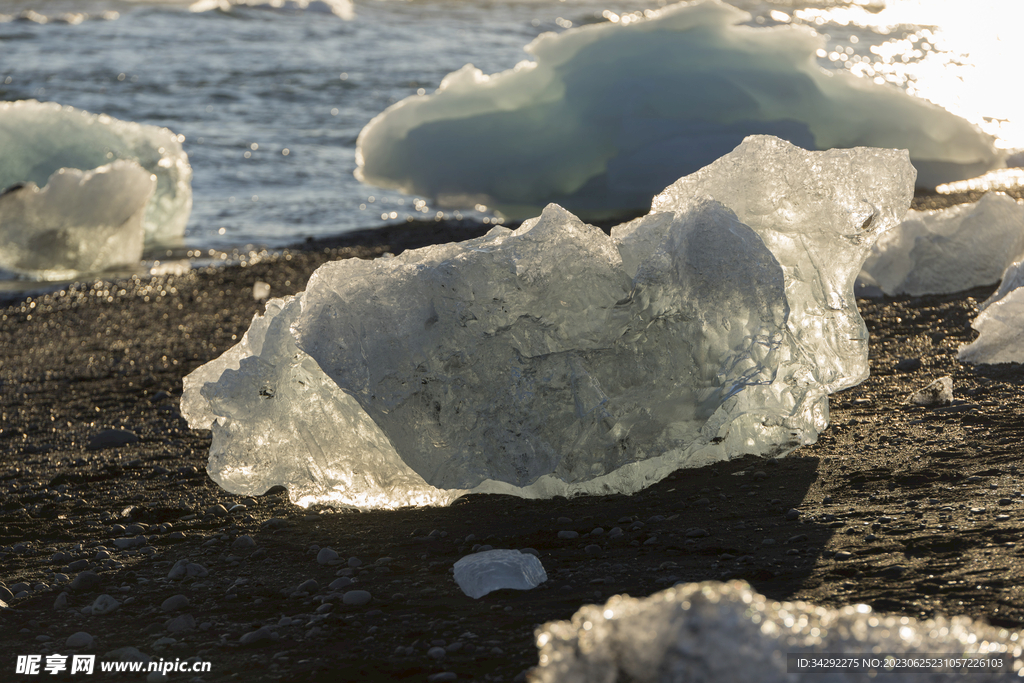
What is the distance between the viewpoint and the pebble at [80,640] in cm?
249

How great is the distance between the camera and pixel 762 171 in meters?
3.29

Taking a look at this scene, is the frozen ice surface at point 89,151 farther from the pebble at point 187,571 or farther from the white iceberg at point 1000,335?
the white iceberg at point 1000,335

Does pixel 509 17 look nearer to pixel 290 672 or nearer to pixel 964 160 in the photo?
pixel 964 160

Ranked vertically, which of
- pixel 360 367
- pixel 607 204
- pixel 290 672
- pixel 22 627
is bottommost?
pixel 607 204

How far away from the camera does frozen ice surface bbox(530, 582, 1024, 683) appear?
1506 millimetres

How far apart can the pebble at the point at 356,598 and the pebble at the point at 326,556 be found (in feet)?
0.86

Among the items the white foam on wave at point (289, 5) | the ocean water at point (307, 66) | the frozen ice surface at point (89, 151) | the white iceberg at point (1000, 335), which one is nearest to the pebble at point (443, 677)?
the white iceberg at point (1000, 335)

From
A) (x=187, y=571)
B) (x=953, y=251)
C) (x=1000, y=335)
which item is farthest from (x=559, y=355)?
(x=953, y=251)

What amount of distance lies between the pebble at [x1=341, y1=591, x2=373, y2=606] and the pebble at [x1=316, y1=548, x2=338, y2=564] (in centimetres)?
26

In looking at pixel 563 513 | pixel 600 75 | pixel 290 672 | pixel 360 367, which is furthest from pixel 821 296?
pixel 600 75

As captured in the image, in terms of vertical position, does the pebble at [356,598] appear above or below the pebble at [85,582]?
above

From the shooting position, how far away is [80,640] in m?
2.50

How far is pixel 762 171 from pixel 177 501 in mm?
2540

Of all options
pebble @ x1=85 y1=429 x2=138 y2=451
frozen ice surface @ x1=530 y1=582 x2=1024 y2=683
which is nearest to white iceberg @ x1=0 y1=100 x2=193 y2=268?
pebble @ x1=85 y1=429 x2=138 y2=451
